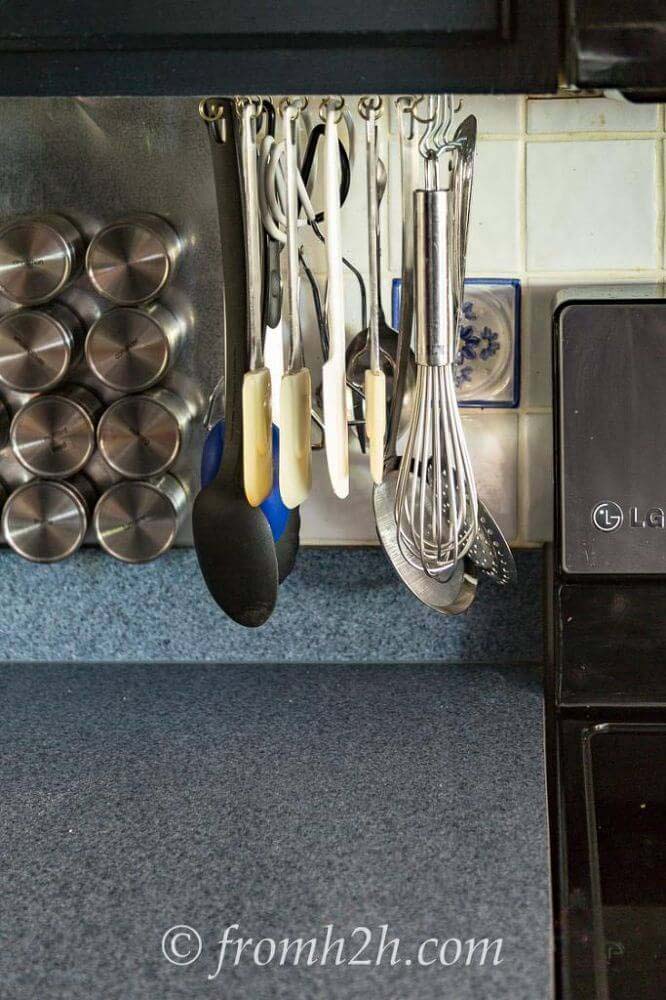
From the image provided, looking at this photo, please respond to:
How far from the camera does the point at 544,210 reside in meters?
0.80

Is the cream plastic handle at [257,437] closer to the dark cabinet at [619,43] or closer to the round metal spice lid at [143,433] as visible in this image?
the round metal spice lid at [143,433]

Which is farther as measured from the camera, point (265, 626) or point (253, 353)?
point (265, 626)

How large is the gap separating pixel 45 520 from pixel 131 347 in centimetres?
16

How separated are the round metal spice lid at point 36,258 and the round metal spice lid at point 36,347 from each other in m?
0.01

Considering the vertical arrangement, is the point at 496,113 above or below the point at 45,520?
above

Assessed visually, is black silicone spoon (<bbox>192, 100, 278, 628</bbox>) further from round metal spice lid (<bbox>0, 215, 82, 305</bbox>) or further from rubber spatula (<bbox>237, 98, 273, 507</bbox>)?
round metal spice lid (<bbox>0, 215, 82, 305</bbox>)

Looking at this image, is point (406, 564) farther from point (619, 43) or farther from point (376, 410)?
point (619, 43)

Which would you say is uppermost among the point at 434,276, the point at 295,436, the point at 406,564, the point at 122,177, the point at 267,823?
the point at 122,177

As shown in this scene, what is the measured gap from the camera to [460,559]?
0.80 metres

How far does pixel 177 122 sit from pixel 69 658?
1.48 ft

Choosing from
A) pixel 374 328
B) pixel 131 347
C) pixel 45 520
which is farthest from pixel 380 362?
pixel 45 520

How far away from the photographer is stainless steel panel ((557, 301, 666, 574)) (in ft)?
2.39

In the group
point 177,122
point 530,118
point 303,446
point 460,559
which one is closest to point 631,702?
point 460,559

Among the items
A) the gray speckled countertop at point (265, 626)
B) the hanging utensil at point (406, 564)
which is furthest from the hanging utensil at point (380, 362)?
the gray speckled countertop at point (265, 626)
